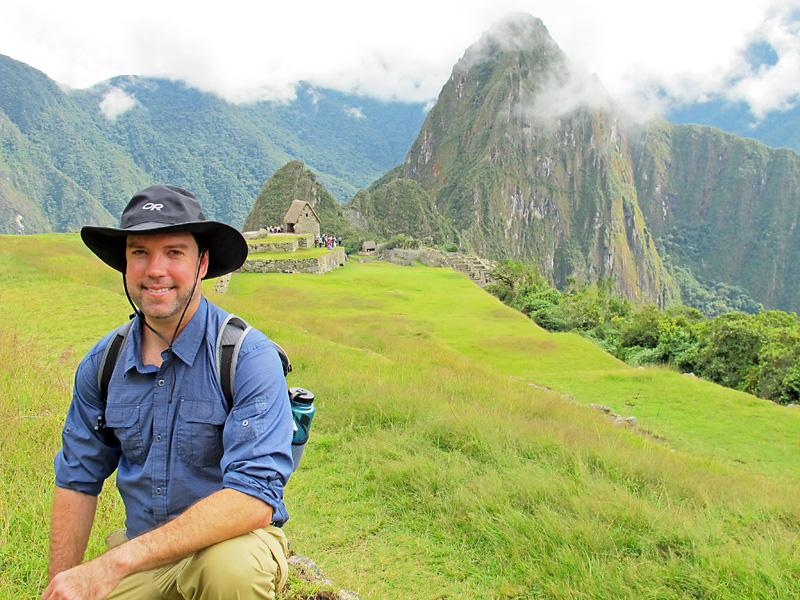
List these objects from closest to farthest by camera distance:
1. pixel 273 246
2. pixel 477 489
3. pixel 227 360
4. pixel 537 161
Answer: pixel 227 360 < pixel 477 489 < pixel 273 246 < pixel 537 161

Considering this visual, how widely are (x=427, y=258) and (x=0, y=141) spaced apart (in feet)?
220

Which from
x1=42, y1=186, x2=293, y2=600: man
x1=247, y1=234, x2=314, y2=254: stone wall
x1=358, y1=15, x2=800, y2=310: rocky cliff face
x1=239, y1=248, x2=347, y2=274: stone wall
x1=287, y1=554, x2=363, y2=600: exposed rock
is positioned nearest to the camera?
x1=42, y1=186, x2=293, y2=600: man

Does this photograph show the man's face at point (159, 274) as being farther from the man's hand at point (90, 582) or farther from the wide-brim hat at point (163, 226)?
the man's hand at point (90, 582)

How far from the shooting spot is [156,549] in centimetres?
162

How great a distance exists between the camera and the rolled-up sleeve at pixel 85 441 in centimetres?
204

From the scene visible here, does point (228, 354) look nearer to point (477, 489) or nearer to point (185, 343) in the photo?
point (185, 343)

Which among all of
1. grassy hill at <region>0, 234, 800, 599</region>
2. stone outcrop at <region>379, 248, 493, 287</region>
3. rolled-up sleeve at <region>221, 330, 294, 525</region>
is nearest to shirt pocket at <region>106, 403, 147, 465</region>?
rolled-up sleeve at <region>221, 330, 294, 525</region>

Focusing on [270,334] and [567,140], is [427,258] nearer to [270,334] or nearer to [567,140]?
[270,334]

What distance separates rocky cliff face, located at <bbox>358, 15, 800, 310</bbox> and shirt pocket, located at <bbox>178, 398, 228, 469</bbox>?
106m

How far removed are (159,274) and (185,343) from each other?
0.29 m

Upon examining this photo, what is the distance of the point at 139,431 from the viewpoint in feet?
6.54

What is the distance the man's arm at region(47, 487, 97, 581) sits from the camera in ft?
6.45

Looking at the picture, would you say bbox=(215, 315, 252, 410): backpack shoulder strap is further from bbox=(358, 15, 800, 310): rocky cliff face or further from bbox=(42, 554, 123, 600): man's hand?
bbox=(358, 15, 800, 310): rocky cliff face

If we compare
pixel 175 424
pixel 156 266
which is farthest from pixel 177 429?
pixel 156 266
